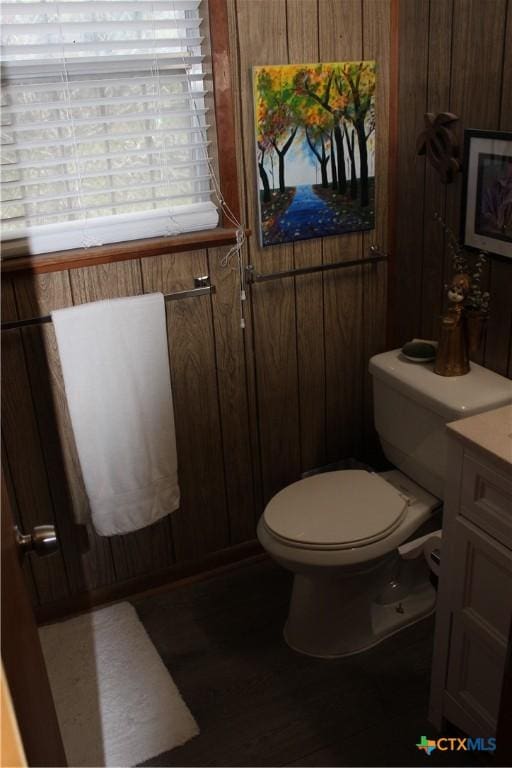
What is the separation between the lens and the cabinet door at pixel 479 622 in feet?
5.34

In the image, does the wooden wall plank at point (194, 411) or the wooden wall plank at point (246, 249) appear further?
the wooden wall plank at point (194, 411)

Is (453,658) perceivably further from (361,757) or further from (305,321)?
(305,321)

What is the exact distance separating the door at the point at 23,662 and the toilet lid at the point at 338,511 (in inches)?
41.1

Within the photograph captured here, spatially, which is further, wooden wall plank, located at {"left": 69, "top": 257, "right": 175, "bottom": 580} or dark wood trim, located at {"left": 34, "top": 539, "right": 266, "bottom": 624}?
dark wood trim, located at {"left": 34, "top": 539, "right": 266, "bottom": 624}

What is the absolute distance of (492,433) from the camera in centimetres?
163

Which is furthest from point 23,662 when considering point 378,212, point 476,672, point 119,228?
point 378,212

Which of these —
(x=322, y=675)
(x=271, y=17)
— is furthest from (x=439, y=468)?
(x=271, y=17)

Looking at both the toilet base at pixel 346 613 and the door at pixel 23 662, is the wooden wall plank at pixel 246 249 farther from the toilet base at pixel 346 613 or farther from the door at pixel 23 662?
the door at pixel 23 662

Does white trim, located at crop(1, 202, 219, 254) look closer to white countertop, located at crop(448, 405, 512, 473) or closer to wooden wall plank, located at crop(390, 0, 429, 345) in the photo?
wooden wall plank, located at crop(390, 0, 429, 345)

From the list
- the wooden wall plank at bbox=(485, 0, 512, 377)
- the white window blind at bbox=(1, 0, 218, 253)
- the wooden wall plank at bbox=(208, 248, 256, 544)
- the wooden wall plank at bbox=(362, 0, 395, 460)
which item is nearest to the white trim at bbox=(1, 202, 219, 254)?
the white window blind at bbox=(1, 0, 218, 253)

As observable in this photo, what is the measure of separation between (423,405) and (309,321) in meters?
0.51

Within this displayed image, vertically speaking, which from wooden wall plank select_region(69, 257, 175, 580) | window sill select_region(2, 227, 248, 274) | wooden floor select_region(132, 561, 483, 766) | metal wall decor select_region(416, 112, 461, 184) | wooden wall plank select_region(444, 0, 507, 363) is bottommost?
wooden floor select_region(132, 561, 483, 766)

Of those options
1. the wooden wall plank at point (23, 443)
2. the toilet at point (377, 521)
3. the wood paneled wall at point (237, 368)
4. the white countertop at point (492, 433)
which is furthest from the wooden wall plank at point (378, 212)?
the wooden wall plank at point (23, 443)

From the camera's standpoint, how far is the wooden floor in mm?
1899
